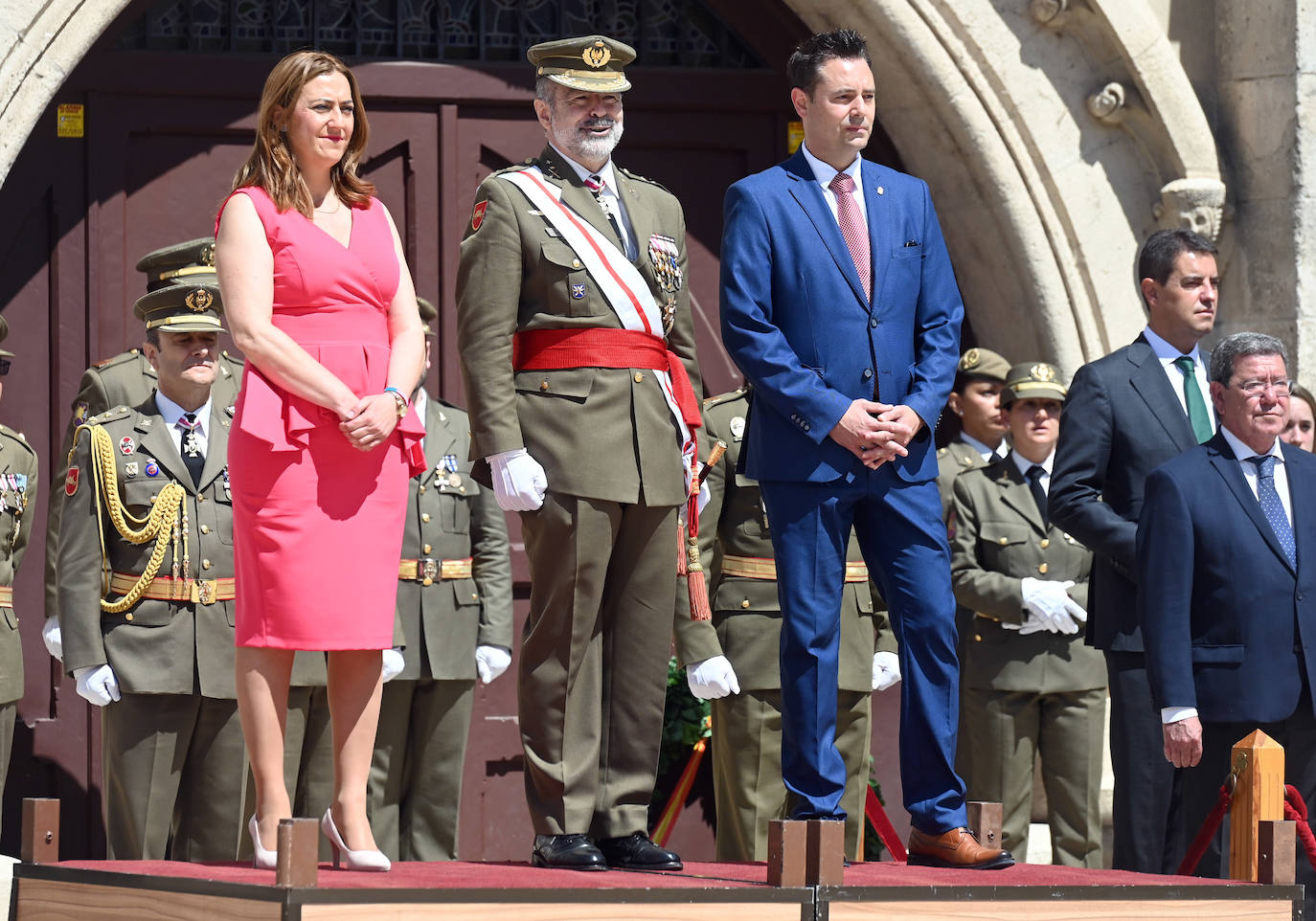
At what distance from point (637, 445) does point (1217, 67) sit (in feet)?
14.1

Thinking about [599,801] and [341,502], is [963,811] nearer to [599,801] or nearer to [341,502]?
[599,801]

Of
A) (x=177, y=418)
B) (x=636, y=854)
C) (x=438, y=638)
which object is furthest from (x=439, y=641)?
(x=636, y=854)

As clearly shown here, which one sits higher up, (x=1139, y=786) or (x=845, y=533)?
(x=845, y=533)

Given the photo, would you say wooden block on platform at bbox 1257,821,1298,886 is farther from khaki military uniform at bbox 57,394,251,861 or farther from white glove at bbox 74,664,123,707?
white glove at bbox 74,664,123,707

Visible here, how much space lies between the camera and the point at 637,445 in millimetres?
4809

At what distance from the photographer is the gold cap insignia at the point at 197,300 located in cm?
641

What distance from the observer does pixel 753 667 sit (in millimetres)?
6766

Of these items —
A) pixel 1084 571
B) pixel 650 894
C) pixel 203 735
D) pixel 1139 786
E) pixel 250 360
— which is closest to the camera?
pixel 650 894

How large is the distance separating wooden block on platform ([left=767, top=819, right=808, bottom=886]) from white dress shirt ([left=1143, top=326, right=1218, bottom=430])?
2.10 meters

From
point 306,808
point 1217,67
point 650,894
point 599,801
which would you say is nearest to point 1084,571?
point 1217,67

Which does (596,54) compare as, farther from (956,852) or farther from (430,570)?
(430,570)

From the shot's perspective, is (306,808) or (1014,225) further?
(1014,225)

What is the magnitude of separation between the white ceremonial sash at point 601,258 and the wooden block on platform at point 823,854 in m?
1.08

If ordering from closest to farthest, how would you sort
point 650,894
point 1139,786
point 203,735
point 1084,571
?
point 650,894, point 1139,786, point 203,735, point 1084,571
